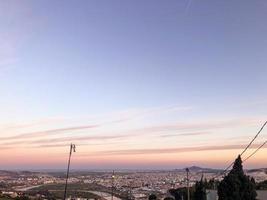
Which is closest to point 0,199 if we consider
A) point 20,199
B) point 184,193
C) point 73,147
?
point 20,199

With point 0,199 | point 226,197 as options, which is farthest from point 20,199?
point 226,197

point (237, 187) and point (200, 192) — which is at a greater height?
point (200, 192)

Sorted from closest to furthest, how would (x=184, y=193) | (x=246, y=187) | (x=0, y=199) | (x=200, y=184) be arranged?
(x=0, y=199) → (x=246, y=187) → (x=200, y=184) → (x=184, y=193)

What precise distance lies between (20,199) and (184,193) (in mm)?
43729

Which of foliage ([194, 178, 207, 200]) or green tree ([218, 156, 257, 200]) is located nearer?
green tree ([218, 156, 257, 200])

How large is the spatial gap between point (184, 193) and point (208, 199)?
21.3 meters

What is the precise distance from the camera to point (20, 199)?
6081 centimetres

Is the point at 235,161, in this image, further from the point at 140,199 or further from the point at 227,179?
the point at 140,199

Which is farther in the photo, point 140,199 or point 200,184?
point 140,199

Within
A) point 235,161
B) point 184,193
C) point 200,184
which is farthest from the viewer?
point 184,193

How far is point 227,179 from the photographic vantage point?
61.0 meters

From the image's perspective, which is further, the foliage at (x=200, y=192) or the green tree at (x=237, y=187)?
the foliage at (x=200, y=192)

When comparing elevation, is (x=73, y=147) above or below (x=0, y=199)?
above

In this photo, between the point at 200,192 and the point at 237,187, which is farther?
the point at 200,192
